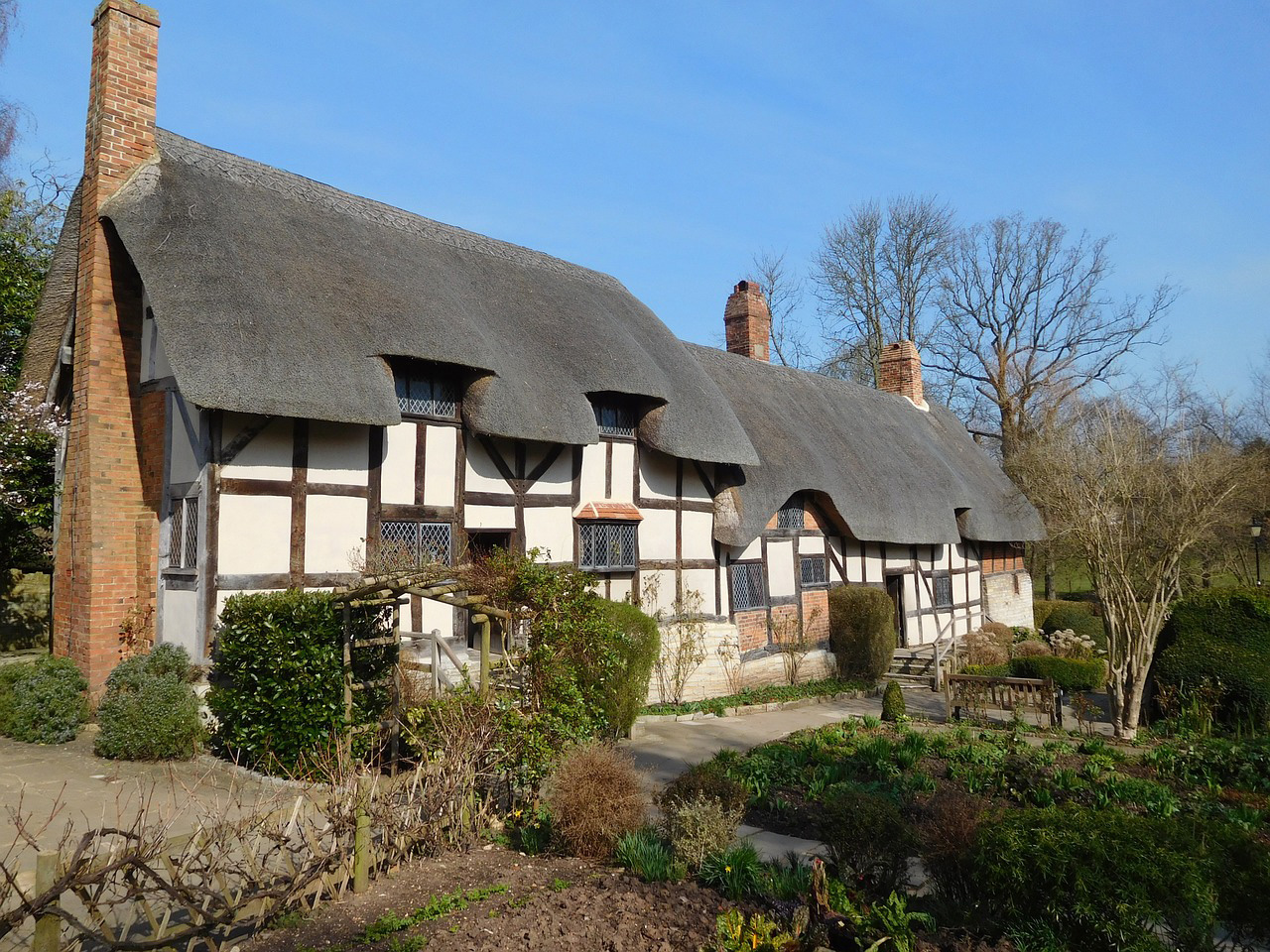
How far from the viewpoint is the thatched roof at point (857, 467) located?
16047mm

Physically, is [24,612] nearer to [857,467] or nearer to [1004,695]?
[1004,695]

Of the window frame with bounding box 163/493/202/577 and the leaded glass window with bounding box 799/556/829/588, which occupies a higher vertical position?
the window frame with bounding box 163/493/202/577

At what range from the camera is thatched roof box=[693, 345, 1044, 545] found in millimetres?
16047

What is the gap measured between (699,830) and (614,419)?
29.0 ft

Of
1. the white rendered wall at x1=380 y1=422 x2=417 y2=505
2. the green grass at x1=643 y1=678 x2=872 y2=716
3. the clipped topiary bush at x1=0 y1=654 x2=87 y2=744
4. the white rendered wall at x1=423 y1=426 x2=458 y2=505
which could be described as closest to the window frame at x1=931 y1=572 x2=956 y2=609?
the green grass at x1=643 y1=678 x2=872 y2=716

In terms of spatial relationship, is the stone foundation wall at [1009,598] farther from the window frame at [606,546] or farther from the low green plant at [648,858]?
the low green plant at [648,858]

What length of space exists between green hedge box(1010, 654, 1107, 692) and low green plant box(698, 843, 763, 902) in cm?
1204

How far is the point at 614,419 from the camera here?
14.0 m

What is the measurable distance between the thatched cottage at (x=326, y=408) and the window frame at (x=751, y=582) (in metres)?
0.04

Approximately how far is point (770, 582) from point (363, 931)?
12.2m

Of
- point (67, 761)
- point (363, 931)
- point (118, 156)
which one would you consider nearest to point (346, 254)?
point (118, 156)

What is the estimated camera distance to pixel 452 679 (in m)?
11.0

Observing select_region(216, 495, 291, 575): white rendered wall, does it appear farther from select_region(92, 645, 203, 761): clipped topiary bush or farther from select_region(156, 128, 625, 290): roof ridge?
select_region(156, 128, 625, 290): roof ridge

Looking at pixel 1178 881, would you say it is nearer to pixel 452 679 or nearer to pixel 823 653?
pixel 452 679
